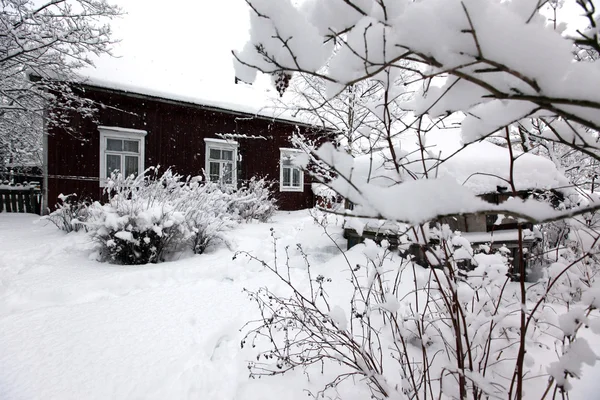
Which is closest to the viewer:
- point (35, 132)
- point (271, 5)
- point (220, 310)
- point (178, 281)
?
point (271, 5)

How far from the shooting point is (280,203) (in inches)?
446

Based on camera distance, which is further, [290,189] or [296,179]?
[296,179]

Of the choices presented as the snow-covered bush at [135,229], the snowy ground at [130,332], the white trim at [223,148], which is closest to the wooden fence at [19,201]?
the white trim at [223,148]

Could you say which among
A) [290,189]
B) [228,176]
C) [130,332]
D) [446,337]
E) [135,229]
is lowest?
[130,332]

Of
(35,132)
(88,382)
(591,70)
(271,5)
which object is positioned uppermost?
(35,132)

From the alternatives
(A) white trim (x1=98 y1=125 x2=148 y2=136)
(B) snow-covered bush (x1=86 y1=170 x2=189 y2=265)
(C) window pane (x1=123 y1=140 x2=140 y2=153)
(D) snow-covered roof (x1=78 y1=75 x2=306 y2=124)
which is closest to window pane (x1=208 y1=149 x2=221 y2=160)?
(D) snow-covered roof (x1=78 y1=75 x2=306 y2=124)

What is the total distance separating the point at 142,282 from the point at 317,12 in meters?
3.17

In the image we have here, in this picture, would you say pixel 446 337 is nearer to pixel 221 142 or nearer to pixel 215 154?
pixel 221 142

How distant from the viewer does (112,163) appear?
28.2ft

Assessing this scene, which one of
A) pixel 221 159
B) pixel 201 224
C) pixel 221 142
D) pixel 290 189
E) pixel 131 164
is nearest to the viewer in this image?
pixel 201 224

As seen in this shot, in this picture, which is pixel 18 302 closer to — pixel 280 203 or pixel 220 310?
pixel 220 310

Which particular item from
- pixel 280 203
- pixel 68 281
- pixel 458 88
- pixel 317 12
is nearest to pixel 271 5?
pixel 317 12

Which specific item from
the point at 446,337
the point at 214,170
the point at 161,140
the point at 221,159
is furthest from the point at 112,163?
the point at 446,337

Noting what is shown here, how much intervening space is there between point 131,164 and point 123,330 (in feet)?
26.2
